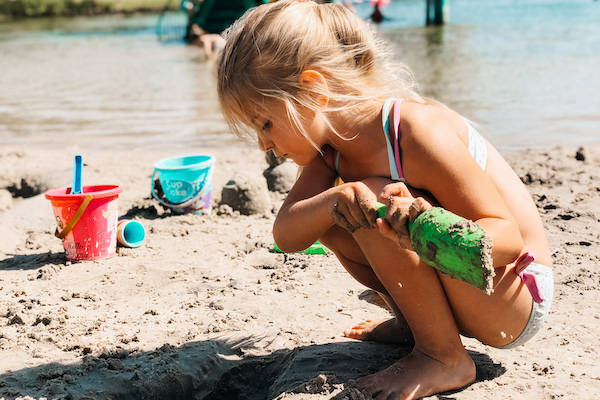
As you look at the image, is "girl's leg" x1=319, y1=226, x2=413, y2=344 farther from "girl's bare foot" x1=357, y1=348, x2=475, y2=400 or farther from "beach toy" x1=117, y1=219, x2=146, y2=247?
"beach toy" x1=117, y1=219, x2=146, y2=247

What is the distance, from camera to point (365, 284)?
231cm

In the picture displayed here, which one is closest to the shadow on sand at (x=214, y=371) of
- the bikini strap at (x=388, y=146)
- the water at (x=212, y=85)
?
the bikini strap at (x=388, y=146)

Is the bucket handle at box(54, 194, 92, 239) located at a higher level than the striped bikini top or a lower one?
lower

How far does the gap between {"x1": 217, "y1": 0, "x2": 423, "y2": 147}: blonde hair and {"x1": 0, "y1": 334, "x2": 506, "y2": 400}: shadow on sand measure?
0.79 m

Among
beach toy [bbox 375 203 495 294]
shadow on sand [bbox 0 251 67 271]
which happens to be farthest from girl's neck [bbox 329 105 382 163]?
shadow on sand [bbox 0 251 67 271]

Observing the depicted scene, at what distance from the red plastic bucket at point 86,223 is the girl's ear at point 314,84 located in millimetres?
1713

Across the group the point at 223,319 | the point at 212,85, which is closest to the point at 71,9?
the point at 212,85

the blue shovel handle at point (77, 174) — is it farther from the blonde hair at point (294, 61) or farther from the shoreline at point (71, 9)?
the shoreline at point (71, 9)

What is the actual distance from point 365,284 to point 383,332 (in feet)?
0.69

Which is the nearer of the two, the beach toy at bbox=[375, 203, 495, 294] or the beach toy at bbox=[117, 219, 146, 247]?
the beach toy at bbox=[375, 203, 495, 294]

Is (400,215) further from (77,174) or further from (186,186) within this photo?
(186,186)

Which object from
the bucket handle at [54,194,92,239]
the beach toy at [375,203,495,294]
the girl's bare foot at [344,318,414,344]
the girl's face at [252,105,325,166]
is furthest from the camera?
the bucket handle at [54,194,92,239]

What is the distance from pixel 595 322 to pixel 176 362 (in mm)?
1558

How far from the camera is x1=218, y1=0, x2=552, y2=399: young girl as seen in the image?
191cm
